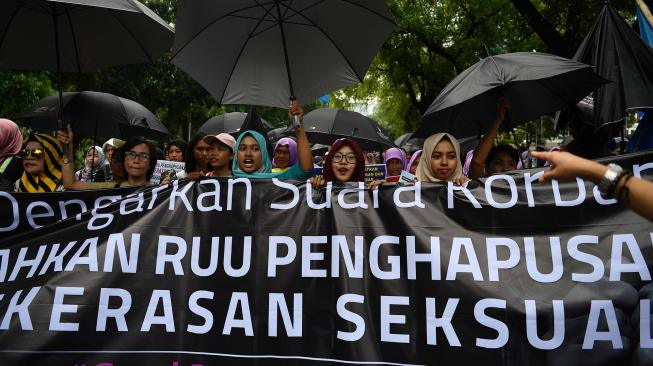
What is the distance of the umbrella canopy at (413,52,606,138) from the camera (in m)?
4.42

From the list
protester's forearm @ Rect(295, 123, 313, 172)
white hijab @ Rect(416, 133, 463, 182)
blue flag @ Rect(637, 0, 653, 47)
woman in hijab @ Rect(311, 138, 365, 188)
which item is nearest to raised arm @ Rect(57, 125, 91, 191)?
protester's forearm @ Rect(295, 123, 313, 172)

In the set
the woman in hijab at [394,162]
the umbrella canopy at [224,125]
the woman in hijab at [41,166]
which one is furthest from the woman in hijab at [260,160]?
the umbrella canopy at [224,125]

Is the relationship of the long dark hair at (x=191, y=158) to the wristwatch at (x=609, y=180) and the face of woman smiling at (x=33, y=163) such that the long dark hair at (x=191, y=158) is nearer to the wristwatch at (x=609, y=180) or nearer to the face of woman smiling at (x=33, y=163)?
the face of woman smiling at (x=33, y=163)

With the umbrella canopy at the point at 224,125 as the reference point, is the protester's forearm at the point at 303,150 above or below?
below

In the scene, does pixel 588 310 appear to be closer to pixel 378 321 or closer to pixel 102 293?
pixel 378 321

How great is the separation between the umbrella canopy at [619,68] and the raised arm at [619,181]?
2516 millimetres

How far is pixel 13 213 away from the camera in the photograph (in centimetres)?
397

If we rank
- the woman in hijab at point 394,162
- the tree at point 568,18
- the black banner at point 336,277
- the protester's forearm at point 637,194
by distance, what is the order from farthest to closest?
the tree at point 568,18 → the woman in hijab at point 394,162 → the black banner at point 336,277 → the protester's forearm at point 637,194

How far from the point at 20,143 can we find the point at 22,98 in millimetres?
10807

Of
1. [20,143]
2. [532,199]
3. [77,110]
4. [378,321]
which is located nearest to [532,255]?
[532,199]

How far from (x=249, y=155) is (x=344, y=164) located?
2.77 ft

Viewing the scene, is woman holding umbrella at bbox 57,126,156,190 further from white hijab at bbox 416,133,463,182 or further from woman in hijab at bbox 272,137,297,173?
woman in hijab at bbox 272,137,297,173

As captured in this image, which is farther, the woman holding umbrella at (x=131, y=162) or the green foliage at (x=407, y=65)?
the green foliage at (x=407, y=65)

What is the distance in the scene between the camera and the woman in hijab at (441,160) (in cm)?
429
